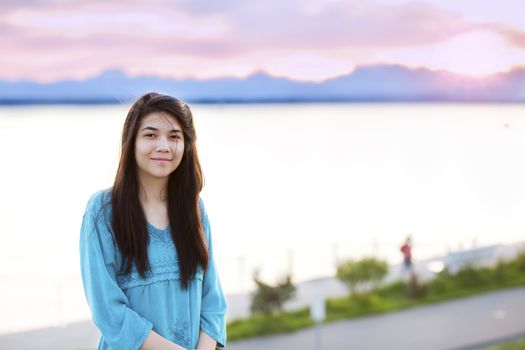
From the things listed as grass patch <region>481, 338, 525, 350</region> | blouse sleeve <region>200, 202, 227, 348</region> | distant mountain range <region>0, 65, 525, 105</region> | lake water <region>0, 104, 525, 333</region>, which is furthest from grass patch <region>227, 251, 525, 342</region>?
blouse sleeve <region>200, 202, 227, 348</region>

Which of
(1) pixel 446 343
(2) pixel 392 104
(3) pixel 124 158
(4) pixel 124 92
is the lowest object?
(1) pixel 446 343

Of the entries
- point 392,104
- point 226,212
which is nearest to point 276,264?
point 226,212

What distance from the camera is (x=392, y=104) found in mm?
5297

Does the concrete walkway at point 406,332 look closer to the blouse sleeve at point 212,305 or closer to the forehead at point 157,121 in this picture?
the blouse sleeve at point 212,305

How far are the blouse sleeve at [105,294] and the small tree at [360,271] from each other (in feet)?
12.0

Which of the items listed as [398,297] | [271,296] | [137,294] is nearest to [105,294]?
[137,294]

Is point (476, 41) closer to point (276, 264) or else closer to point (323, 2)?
point (323, 2)

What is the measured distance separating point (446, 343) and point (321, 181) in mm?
1278

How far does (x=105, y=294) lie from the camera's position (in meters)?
1.09

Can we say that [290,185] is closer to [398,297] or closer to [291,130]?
[291,130]

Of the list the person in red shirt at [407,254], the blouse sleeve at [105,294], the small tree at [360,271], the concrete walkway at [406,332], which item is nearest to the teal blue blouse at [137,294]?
the blouse sleeve at [105,294]

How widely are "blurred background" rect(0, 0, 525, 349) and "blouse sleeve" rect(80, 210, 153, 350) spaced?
3.14m

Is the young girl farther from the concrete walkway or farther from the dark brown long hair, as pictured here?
the concrete walkway

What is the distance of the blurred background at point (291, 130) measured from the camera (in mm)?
4453
